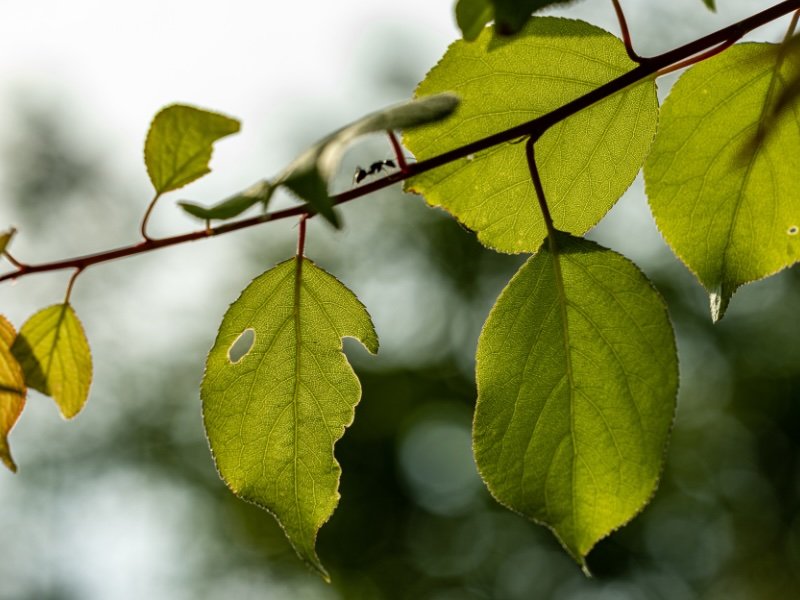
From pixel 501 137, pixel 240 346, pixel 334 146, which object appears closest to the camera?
A: pixel 334 146

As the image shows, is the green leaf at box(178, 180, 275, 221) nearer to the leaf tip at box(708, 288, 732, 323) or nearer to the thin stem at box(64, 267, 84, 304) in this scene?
the thin stem at box(64, 267, 84, 304)

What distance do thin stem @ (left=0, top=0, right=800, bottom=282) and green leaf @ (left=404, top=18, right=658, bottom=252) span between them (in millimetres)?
69

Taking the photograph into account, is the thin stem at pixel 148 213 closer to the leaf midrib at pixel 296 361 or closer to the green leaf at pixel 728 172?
the leaf midrib at pixel 296 361

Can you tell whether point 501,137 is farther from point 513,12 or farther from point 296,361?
point 296,361

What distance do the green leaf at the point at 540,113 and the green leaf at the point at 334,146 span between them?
275 mm

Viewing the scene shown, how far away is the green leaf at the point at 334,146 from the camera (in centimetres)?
44

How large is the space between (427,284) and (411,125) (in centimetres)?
1831

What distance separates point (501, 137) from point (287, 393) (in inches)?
12.2

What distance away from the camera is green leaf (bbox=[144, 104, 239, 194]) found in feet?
2.21

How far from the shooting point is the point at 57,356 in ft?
2.67

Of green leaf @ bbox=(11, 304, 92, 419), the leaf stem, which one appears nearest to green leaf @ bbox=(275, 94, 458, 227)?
the leaf stem

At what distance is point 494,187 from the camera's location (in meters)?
0.85

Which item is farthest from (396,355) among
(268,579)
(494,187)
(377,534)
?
(494,187)

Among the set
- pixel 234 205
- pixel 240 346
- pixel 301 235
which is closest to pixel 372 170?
pixel 301 235
